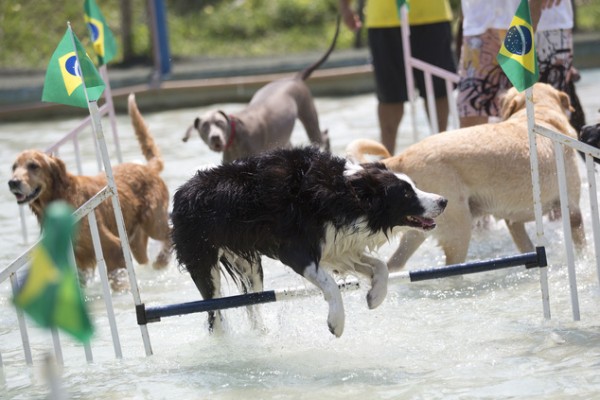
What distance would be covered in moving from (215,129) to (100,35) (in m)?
1.48

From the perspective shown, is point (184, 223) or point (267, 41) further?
point (267, 41)

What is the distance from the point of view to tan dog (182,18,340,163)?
26.7 feet

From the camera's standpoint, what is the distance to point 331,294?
428 cm

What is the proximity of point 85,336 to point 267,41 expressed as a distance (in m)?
15.8

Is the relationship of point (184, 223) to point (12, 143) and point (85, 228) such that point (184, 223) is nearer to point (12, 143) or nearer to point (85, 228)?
point (85, 228)

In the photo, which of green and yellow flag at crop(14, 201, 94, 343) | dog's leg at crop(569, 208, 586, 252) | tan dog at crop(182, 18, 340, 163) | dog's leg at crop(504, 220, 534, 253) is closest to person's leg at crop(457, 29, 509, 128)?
dog's leg at crop(504, 220, 534, 253)

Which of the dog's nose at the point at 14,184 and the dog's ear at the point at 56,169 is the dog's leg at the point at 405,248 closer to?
the dog's ear at the point at 56,169

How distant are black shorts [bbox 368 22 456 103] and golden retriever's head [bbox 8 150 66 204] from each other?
3.15 metres

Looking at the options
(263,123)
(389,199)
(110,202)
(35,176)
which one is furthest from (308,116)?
(389,199)

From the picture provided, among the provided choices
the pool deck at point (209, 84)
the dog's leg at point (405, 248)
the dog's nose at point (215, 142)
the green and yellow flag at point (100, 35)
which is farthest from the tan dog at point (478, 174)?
the pool deck at point (209, 84)

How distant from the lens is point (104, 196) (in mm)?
4418

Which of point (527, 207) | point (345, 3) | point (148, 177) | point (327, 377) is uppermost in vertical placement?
point (345, 3)

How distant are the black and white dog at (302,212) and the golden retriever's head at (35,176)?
1581 millimetres

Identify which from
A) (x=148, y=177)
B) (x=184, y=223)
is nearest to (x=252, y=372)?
(x=184, y=223)
